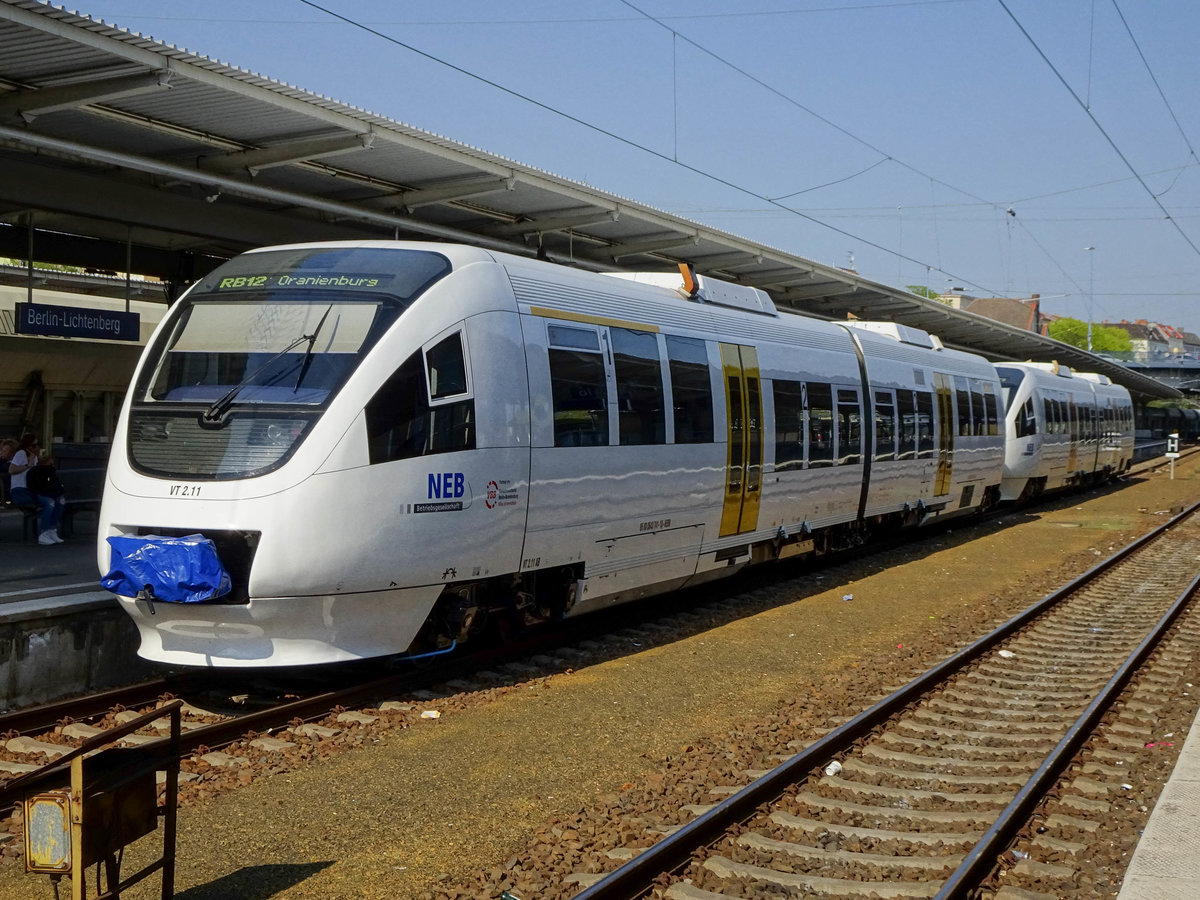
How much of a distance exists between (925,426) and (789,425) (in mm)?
5372

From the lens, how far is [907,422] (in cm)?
1712

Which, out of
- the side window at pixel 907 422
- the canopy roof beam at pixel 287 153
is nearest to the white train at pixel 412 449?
the canopy roof beam at pixel 287 153

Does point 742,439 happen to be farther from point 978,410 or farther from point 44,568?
point 978,410

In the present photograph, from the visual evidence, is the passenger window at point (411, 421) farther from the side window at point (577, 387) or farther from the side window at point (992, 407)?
the side window at point (992, 407)

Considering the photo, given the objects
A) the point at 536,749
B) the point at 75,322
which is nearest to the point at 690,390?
the point at 536,749

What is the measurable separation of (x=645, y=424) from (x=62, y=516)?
716 centimetres

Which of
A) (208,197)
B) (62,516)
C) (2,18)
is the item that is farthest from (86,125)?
(62,516)

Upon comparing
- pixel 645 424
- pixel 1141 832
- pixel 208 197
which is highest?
pixel 208 197

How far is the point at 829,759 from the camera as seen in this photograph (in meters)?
7.36

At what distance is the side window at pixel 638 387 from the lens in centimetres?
1016

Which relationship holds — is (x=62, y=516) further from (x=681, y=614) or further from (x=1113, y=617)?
(x=1113, y=617)

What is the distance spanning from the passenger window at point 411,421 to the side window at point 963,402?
13.0m

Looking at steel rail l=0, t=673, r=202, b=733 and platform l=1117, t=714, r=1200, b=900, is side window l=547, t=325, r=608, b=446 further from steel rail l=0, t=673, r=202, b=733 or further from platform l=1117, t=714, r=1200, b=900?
platform l=1117, t=714, r=1200, b=900

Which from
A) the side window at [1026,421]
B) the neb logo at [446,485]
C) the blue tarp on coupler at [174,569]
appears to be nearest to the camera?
the blue tarp on coupler at [174,569]
